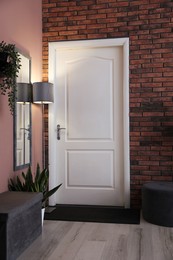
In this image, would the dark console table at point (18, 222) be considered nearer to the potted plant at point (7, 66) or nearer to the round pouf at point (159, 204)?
the potted plant at point (7, 66)

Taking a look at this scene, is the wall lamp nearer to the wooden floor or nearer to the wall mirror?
the wall mirror

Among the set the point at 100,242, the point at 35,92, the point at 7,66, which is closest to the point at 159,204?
A: the point at 100,242

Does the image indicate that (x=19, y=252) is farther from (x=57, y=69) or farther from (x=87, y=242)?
(x=57, y=69)

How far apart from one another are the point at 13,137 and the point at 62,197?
4.26 ft

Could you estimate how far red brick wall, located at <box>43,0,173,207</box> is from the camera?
12.1 feet

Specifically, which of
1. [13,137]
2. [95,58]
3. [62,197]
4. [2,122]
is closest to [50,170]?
[62,197]

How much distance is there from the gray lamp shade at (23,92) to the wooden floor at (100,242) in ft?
4.58

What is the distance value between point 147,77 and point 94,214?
6.10 ft

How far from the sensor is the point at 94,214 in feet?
11.4

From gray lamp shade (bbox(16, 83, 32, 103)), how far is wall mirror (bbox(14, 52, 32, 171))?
47mm

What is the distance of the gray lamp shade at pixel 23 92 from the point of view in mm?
3225

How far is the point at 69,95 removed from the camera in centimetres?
400

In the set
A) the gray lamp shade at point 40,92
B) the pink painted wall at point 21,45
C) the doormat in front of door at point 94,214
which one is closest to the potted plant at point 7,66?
the pink painted wall at point 21,45

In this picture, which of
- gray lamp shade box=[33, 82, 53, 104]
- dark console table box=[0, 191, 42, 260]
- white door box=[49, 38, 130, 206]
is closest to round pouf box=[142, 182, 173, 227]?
white door box=[49, 38, 130, 206]
